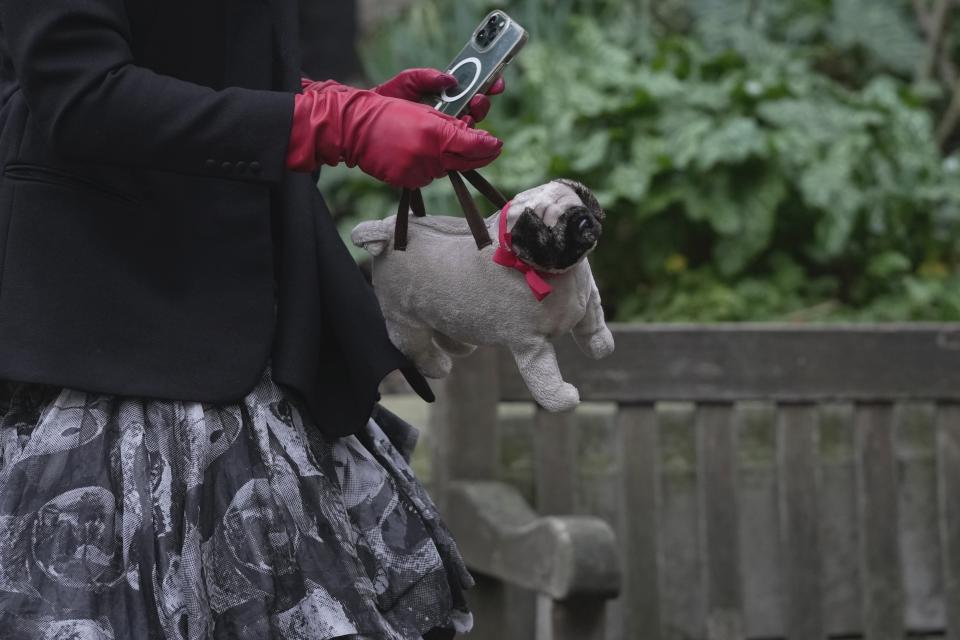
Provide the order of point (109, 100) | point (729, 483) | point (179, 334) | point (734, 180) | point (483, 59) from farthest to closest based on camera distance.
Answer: point (734, 180) < point (729, 483) < point (483, 59) < point (179, 334) < point (109, 100)

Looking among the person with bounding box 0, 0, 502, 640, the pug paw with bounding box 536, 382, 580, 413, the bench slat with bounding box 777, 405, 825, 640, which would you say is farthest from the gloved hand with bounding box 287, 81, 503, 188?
the bench slat with bounding box 777, 405, 825, 640

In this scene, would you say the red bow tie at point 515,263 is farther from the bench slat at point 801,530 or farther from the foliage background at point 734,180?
the foliage background at point 734,180

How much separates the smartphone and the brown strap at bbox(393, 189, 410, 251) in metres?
0.10

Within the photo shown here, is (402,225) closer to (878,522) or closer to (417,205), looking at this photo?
(417,205)

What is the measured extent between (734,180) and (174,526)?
2.79 meters

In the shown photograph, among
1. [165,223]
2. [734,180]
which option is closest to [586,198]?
[165,223]

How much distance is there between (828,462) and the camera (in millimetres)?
2658

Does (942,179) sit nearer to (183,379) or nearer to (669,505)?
(669,505)

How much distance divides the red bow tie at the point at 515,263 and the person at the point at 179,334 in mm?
83

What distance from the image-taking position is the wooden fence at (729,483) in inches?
97.1

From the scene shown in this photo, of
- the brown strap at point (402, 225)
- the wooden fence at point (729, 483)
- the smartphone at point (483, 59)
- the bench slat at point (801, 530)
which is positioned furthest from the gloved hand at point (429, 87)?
the bench slat at point (801, 530)

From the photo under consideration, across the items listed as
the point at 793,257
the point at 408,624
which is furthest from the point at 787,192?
the point at 408,624

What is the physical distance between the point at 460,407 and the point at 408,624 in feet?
3.59

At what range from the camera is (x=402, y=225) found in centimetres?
142
